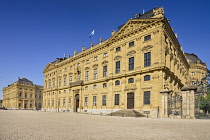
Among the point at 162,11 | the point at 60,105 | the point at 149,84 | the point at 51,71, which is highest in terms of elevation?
the point at 162,11

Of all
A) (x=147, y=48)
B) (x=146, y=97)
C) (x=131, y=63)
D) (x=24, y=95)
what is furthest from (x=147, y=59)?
(x=24, y=95)

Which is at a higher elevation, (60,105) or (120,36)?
(120,36)

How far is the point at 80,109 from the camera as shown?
45031 mm

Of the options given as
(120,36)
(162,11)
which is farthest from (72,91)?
(162,11)

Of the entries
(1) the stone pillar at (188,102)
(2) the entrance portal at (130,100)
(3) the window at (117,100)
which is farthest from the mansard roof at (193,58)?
(1) the stone pillar at (188,102)

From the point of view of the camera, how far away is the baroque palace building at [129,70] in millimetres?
30297

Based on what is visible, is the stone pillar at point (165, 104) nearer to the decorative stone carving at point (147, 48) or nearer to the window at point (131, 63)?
the decorative stone carving at point (147, 48)

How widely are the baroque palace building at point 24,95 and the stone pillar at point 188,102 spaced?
95089 mm

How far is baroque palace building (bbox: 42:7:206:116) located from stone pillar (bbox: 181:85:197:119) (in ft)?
18.7

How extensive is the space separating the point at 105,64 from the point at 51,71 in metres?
30.2

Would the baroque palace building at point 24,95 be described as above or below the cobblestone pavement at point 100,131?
below

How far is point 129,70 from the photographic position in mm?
Answer: 34812

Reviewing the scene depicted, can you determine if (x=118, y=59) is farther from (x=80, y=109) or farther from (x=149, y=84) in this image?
(x=80, y=109)

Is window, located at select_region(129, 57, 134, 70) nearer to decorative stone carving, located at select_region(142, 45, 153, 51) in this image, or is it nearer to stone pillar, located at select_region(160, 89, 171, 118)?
decorative stone carving, located at select_region(142, 45, 153, 51)
